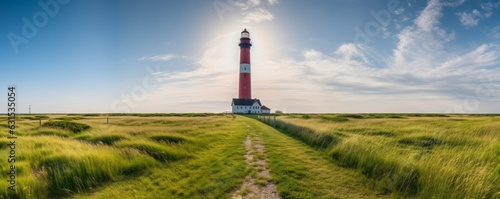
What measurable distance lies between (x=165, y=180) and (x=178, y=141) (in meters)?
6.29

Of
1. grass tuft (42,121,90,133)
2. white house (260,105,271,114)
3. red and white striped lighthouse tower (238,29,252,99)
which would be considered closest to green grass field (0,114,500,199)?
grass tuft (42,121,90,133)

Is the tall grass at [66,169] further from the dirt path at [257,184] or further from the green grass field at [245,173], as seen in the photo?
the dirt path at [257,184]

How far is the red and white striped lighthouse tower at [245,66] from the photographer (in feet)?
258

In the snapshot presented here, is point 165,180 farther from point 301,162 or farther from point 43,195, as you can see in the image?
point 301,162

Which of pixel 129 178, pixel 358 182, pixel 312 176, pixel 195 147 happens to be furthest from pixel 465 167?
pixel 195 147

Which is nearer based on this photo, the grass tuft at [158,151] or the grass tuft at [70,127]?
the grass tuft at [158,151]

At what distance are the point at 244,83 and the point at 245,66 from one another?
553 centimetres

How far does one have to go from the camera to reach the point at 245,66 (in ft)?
258

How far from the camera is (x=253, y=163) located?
33.7 ft

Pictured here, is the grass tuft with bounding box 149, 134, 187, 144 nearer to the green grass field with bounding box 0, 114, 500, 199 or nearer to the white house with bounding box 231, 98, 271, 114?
the green grass field with bounding box 0, 114, 500, 199

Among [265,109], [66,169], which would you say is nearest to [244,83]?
[265,109]

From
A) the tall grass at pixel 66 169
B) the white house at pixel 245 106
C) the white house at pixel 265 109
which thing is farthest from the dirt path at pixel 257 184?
the white house at pixel 265 109

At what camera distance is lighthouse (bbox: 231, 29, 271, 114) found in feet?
259

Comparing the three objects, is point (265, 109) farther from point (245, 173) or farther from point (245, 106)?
point (245, 173)
